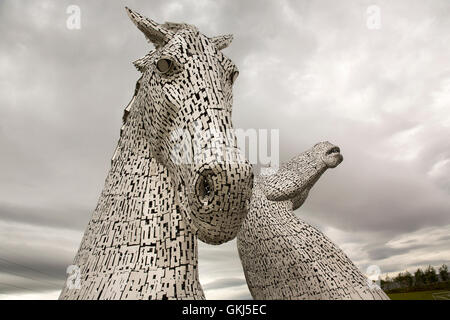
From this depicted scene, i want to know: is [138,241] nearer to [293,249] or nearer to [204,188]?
[204,188]

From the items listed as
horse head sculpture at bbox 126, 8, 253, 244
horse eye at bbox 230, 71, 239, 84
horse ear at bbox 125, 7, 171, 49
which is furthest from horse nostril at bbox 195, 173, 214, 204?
horse ear at bbox 125, 7, 171, 49

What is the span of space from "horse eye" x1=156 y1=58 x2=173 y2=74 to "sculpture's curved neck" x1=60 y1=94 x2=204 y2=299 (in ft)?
1.12

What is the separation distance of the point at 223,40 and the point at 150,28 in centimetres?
53

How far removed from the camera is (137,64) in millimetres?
1933

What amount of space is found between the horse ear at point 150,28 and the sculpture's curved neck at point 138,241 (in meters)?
0.47

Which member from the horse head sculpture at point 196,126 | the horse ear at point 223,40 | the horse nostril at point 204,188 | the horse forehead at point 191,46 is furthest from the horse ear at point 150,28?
the horse nostril at point 204,188

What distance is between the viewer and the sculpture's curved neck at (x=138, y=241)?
1462 millimetres

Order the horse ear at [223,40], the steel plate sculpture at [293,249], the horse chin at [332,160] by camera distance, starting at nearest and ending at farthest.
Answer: the horse ear at [223,40]
the steel plate sculpture at [293,249]
the horse chin at [332,160]

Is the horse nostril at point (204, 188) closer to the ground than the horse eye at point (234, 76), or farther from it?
closer to the ground

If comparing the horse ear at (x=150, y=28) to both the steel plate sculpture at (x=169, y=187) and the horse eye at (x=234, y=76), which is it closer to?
the steel plate sculpture at (x=169, y=187)

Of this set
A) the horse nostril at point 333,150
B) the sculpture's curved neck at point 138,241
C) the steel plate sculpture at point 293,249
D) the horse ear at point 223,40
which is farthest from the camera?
the horse nostril at point 333,150

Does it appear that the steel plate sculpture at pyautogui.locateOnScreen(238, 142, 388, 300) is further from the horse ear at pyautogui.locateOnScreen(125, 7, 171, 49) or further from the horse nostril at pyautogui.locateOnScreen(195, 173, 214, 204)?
the horse ear at pyautogui.locateOnScreen(125, 7, 171, 49)

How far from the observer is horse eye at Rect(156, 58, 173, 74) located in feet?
5.26
